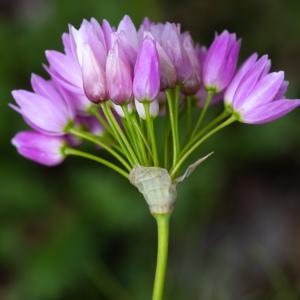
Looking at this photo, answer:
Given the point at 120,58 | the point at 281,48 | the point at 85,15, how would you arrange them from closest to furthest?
the point at 120,58, the point at 85,15, the point at 281,48

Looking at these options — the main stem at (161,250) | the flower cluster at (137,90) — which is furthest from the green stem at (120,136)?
the main stem at (161,250)

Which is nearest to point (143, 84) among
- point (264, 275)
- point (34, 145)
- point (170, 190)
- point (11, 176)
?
point (170, 190)

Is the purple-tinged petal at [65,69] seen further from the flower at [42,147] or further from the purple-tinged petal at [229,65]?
the purple-tinged petal at [229,65]

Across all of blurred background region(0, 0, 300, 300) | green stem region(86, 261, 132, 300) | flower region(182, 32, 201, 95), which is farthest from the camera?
blurred background region(0, 0, 300, 300)

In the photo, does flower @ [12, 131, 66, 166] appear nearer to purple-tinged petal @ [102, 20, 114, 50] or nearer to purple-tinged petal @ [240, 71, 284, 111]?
purple-tinged petal @ [102, 20, 114, 50]

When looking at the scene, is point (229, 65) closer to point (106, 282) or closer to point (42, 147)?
point (42, 147)

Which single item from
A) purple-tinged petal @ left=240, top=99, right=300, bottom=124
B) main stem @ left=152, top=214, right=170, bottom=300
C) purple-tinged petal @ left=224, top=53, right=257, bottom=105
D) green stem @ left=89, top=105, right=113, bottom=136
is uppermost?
purple-tinged petal @ left=224, top=53, right=257, bottom=105

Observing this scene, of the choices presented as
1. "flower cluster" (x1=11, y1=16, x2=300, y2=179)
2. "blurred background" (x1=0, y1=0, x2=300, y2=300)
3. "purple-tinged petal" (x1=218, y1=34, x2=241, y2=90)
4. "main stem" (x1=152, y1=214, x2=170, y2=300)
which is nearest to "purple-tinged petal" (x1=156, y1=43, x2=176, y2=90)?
"flower cluster" (x1=11, y1=16, x2=300, y2=179)

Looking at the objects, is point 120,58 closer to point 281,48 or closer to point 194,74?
point 194,74
